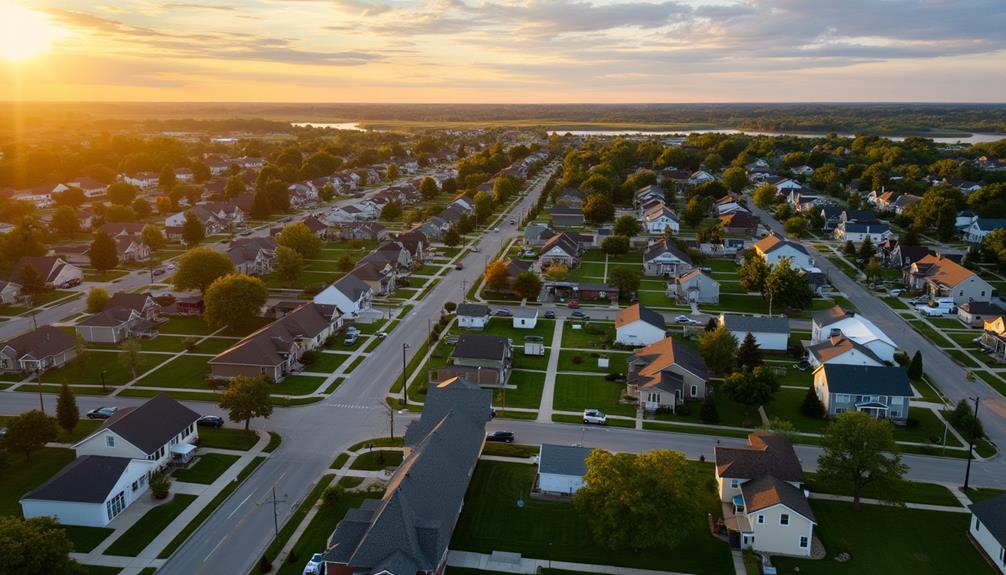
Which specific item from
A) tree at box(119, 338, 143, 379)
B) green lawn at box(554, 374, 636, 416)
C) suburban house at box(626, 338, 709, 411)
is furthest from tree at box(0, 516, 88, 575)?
suburban house at box(626, 338, 709, 411)

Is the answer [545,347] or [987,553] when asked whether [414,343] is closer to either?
[545,347]

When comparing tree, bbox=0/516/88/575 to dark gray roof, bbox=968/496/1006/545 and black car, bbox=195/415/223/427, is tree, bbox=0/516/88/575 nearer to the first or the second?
black car, bbox=195/415/223/427

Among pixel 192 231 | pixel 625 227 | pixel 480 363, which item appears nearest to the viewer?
pixel 480 363

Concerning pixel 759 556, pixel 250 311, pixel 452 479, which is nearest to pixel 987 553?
pixel 759 556

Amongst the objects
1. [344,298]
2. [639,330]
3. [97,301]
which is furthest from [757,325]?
[97,301]

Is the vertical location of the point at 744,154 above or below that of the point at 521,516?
above

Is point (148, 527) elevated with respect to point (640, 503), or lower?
lower

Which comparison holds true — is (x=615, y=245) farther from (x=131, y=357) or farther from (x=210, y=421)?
(x=210, y=421)
